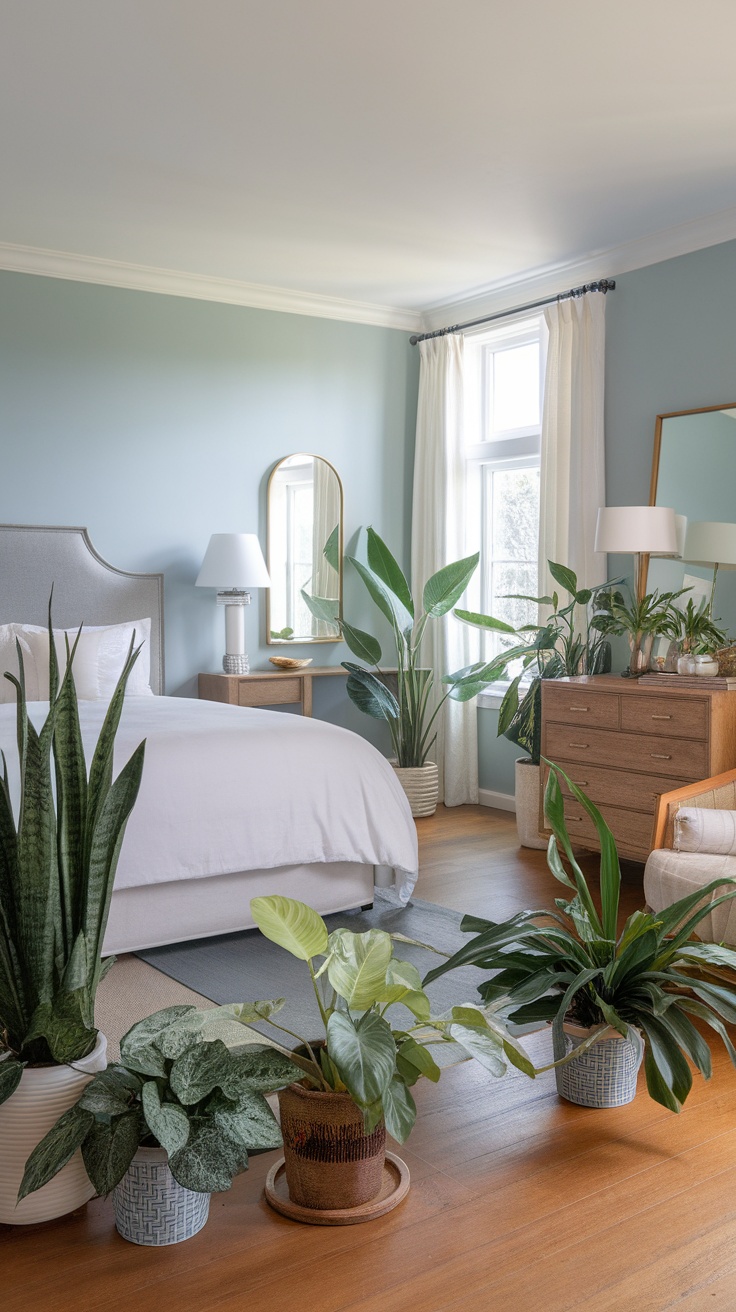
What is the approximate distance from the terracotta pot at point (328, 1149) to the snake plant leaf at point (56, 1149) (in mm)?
373

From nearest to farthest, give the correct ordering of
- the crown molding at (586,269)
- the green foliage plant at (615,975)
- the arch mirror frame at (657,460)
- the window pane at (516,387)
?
the green foliage plant at (615,975) < the crown molding at (586,269) < the arch mirror frame at (657,460) < the window pane at (516,387)

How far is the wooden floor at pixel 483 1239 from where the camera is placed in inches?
71.3

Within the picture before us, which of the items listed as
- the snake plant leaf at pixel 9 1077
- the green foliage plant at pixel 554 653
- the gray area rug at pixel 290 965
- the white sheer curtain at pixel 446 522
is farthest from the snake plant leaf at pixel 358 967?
the white sheer curtain at pixel 446 522

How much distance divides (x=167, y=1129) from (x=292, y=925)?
42cm

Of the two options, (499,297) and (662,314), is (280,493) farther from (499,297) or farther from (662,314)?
(662,314)

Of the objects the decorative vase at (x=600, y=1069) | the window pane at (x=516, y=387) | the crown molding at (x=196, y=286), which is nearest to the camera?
the decorative vase at (x=600, y=1069)

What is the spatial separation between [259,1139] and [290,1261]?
0.22 m

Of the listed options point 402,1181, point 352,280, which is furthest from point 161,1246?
point 352,280

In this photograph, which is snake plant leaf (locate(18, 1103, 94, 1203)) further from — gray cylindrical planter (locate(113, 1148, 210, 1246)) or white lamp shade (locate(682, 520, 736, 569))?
white lamp shade (locate(682, 520, 736, 569))

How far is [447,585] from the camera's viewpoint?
221 inches

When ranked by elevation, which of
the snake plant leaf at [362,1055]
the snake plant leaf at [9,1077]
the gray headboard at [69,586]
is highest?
the gray headboard at [69,586]

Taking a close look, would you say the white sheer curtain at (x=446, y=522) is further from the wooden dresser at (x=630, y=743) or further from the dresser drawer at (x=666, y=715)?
the dresser drawer at (x=666, y=715)

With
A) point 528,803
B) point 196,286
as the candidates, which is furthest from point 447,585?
point 196,286

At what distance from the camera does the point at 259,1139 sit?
191 cm
